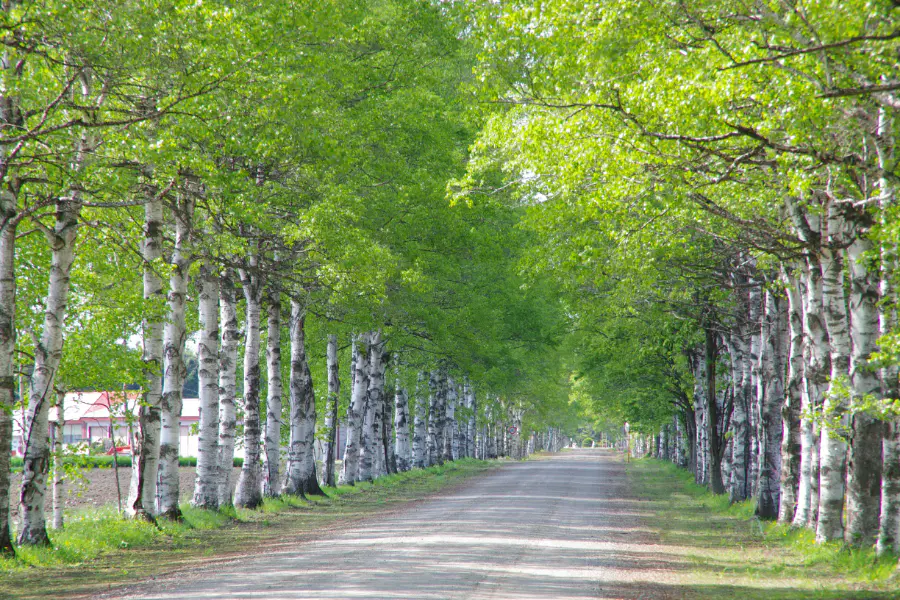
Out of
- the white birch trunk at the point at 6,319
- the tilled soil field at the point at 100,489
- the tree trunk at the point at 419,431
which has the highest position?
the white birch trunk at the point at 6,319

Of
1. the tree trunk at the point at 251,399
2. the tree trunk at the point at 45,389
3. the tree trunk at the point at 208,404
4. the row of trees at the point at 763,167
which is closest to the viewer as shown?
the row of trees at the point at 763,167

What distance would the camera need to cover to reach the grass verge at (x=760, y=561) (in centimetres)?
1036

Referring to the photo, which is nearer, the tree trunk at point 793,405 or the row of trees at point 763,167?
the row of trees at point 763,167

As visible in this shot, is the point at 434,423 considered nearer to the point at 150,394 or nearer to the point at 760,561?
the point at 150,394

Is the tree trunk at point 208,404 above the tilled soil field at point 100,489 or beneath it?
above

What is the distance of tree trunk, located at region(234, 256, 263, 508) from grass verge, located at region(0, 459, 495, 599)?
59 centimetres

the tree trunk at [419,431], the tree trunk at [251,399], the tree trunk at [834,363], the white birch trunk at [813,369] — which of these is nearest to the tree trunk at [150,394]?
the tree trunk at [251,399]

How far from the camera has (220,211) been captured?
1575 cm

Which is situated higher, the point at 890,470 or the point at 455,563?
the point at 890,470

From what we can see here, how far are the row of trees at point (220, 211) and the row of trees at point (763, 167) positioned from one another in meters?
3.70

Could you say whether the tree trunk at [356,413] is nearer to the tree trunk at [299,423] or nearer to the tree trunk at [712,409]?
the tree trunk at [299,423]

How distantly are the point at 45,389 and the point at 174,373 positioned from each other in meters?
3.96

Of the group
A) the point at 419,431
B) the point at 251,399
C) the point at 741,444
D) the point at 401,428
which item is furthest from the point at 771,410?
the point at 419,431

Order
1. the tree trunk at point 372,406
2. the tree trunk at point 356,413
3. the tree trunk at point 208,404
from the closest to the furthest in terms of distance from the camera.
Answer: the tree trunk at point 208,404 < the tree trunk at point 356,413 < the tree trunk at point 372,406
